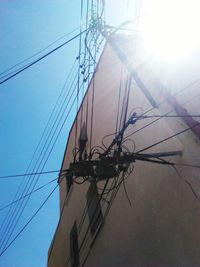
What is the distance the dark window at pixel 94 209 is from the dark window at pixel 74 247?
141cm

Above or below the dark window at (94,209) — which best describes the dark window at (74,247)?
below

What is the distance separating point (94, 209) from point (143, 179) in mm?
2940

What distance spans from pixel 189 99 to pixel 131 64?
2.41m

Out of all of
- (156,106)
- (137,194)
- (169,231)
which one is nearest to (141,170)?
(137,194)

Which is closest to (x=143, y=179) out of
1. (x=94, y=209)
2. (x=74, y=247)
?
(x=94, y=209)

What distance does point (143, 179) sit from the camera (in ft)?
22.0

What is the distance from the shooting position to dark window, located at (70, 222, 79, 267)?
32.9 ft

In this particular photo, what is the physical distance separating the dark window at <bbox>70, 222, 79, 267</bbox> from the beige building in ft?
0.10

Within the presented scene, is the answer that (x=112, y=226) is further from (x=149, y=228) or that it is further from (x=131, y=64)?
(x=131, y=64)

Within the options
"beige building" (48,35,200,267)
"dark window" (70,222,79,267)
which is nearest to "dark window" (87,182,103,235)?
"beige building" (48,35,200,267)

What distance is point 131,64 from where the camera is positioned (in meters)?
7.68

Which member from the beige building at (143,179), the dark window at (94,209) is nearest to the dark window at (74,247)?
the beige building at (143,179)

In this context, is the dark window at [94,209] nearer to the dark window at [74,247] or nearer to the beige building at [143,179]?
the beige building at [143,179]

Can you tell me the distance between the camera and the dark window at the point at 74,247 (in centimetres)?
1003
